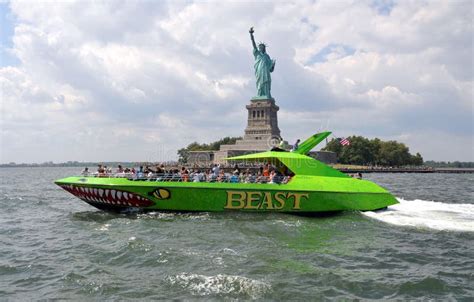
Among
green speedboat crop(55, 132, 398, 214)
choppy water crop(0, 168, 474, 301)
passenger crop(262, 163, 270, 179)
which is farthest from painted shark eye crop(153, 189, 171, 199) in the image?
passenger crop(262, 163, 270, 179)

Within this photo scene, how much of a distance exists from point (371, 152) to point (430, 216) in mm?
98641

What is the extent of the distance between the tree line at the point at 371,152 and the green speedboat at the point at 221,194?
296 ft

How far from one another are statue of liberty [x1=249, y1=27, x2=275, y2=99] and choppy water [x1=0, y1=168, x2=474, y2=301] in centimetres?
5564

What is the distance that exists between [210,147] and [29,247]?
4043 inches

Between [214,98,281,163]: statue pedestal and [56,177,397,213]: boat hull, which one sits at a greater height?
[214,98,281,163]: statue pedestal

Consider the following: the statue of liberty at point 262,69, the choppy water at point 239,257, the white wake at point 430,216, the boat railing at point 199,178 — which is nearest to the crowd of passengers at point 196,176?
the boat railing at point 199,178

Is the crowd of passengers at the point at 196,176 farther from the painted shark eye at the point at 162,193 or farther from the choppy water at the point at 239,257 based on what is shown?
the choppy water at the point at 239,257

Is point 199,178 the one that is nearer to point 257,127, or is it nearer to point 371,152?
point 257,127

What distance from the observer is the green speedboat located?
17.4 metres

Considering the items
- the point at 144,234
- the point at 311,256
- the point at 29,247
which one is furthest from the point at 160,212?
Answer: the point at 311,256

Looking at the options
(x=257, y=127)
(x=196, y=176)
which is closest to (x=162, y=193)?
(x=196, y=176)

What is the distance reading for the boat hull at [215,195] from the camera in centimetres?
1736

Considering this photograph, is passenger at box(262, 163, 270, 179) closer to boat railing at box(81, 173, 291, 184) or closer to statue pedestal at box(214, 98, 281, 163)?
boat railing at box(81, 173, 291, 184)

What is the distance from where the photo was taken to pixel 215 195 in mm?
17375
